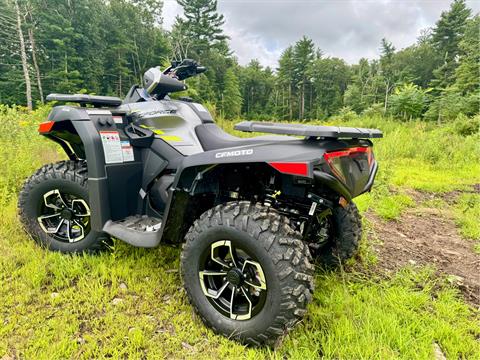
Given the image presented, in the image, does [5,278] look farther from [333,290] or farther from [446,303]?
[446,303]

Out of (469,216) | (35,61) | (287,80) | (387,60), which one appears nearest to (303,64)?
(287,80)

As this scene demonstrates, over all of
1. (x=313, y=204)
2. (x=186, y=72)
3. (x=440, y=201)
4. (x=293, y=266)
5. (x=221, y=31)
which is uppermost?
(x=221, y=31)

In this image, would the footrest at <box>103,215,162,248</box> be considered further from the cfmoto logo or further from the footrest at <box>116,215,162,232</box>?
the cfmoto logo

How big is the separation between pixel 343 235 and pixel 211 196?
40.9 inches

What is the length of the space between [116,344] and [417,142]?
8.71 metres

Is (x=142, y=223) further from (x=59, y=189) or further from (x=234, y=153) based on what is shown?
(x=234, y=153)

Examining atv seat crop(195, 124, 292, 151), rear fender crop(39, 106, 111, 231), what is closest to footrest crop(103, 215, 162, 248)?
rear fender crop(39, 106, 111, 231)

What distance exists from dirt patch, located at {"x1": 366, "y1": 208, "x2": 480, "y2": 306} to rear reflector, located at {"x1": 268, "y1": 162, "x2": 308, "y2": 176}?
1578 mm

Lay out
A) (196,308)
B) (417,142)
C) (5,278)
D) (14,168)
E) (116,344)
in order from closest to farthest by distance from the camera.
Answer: (116,344) → (196,308) → (5,278) → (14,168) → (417,142)

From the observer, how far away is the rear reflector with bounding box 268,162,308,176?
4.99 feet

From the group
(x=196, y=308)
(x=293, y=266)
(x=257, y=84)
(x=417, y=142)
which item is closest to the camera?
(x=293, y=266)

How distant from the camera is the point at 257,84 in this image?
64.8m

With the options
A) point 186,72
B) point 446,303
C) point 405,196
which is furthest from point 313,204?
point 405,196

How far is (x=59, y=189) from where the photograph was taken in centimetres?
259
